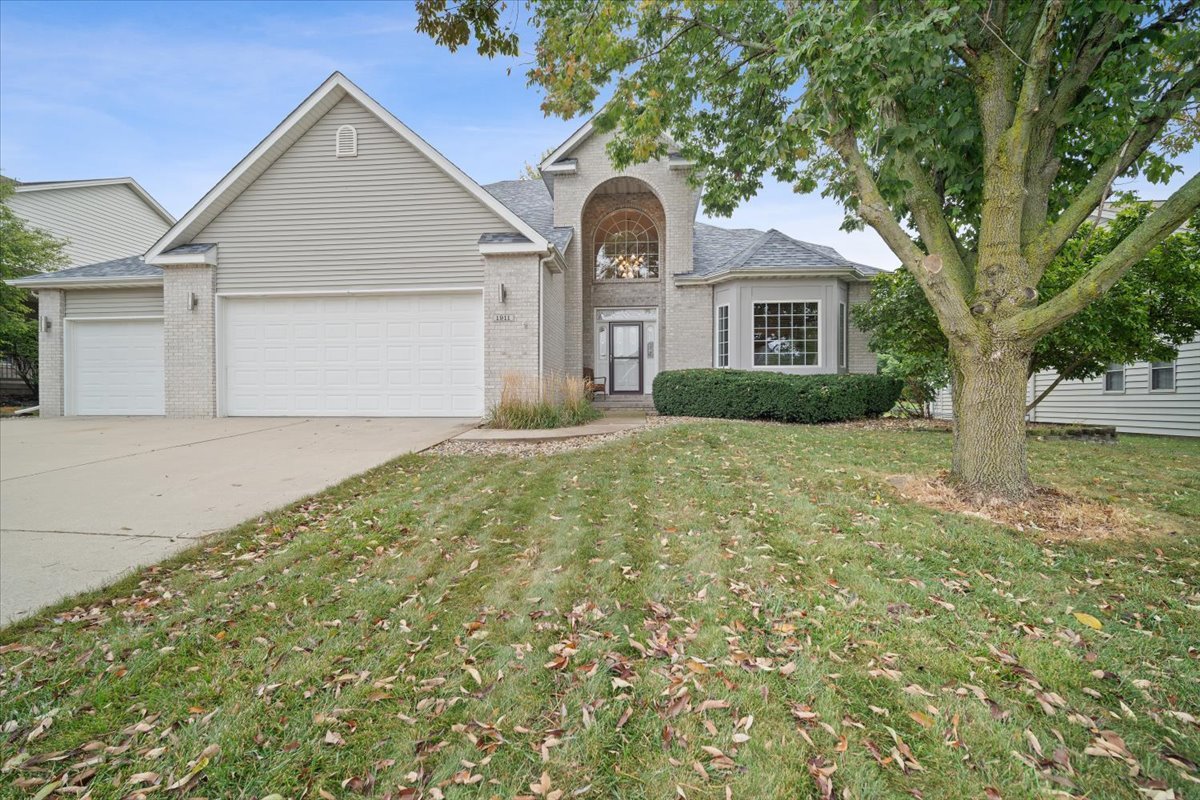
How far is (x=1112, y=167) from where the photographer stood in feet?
14.1

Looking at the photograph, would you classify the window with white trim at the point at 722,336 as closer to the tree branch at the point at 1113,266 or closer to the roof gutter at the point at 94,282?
the tree branch at the point at 1113,266

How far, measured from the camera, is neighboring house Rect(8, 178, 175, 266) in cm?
1789

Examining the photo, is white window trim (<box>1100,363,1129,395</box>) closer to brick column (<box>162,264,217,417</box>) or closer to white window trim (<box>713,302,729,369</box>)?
white window trim (<box>713,302,729,369</box>)

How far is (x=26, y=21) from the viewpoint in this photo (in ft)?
27.1

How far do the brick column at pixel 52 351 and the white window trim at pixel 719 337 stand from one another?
15.0 meters

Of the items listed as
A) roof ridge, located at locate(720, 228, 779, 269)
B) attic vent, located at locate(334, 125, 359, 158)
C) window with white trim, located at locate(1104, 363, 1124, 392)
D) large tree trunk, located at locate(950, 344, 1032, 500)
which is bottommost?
large tree trunk, located at locate(950, 344, 1032, 500)

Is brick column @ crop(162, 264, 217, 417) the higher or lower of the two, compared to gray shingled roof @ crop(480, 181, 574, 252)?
lower

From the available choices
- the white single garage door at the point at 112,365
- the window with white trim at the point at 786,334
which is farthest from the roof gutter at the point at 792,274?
the white single garage door at the point at 112,365

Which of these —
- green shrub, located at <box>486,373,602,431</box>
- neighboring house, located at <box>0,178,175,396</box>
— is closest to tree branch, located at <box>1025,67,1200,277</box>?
green shrub, located at <box>486,373,602,431</box>

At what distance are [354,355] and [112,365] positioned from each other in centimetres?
603

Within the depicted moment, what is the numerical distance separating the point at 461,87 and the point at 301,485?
9.37m

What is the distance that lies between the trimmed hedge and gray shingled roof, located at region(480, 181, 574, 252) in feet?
15.8

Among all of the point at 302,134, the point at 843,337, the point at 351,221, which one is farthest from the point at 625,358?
the point at 302,134

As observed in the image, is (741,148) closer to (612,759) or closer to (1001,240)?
(1001,240)
